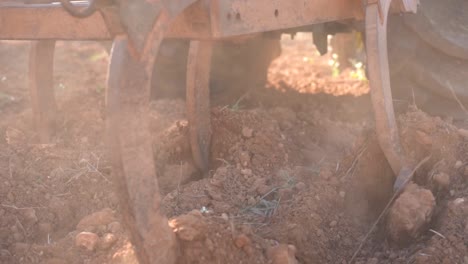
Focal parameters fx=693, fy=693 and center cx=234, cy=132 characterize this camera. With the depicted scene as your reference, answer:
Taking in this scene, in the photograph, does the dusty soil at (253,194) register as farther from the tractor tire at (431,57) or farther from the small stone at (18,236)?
the tractor tire at (431,57)

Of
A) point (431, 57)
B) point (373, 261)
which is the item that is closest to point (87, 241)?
point (373, 261)

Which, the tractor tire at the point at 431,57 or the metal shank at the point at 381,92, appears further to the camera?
the tractor tire at the point at 431,57

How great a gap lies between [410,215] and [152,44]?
3.77 ft

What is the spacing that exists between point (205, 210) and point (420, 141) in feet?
3.33

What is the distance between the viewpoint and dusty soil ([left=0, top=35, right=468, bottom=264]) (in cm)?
226

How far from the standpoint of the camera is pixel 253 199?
265cm

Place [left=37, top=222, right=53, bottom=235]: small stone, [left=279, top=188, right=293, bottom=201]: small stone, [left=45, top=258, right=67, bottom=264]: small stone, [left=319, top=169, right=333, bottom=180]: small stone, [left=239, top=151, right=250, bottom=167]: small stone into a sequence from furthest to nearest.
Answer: [left=239, top=151, right=250, bottom=167]: small stone → [left=319, top=169, right=333, bottom=180]: small stone → [left=279, top=188, right=293, bottom=201]: small stone → [left=37, top=222, right=53, bottom=235]: small stone → [left=45, top=258, right=67, bottom=264]: small stone

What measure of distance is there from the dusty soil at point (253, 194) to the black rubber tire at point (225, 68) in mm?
534

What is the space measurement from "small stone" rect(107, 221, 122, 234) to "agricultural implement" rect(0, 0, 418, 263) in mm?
434

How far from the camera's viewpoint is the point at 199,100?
305 centimetres

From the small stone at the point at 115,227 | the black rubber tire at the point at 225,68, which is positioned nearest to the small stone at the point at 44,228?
the small stone at the point at 115,227

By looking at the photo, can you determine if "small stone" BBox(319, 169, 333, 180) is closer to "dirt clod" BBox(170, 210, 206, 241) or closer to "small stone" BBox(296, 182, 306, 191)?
"small stone" BBox(296, 182, 306, 191)

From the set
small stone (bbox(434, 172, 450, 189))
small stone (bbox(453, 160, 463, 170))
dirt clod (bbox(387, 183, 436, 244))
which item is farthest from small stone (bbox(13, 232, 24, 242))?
small stone (bbox(453, 160, 463, 170))

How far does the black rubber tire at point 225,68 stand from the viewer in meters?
4.38
